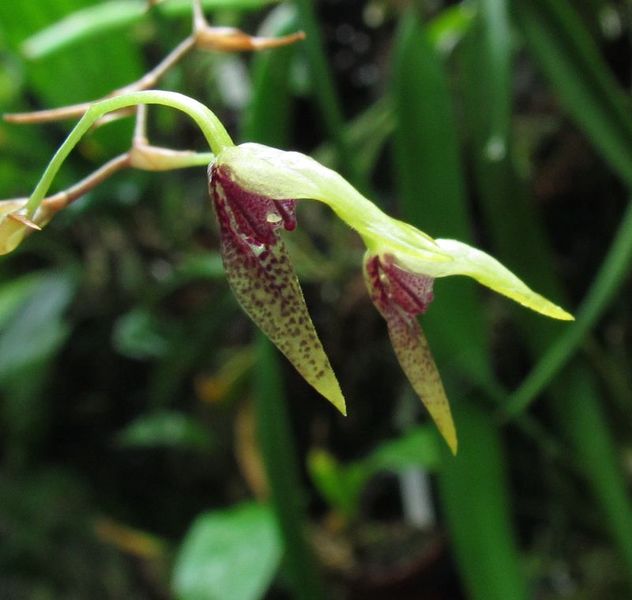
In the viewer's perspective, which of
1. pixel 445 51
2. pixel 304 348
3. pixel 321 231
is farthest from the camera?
pixel 321 231

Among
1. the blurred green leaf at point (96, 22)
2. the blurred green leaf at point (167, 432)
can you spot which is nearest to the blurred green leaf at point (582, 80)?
the blurred green leaf at point (96, 22)

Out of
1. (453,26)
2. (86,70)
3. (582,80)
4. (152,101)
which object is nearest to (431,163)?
(582,80)

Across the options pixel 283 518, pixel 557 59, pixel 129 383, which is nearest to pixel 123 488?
pixel 129 383

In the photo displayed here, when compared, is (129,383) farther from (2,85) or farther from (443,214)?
(443,214)

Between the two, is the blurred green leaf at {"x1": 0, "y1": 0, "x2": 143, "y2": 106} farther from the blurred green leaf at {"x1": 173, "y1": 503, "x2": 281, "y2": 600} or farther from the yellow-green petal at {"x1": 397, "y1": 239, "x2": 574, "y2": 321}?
the yellow-green petal at {"x1": 397, "y1": 239, "x2": 574, "y2": 321}

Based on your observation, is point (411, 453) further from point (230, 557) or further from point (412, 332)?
point (412, 332)

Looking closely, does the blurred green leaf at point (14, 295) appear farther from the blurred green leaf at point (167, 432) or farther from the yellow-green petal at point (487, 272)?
the yellow-green petal at point (487, 272)
